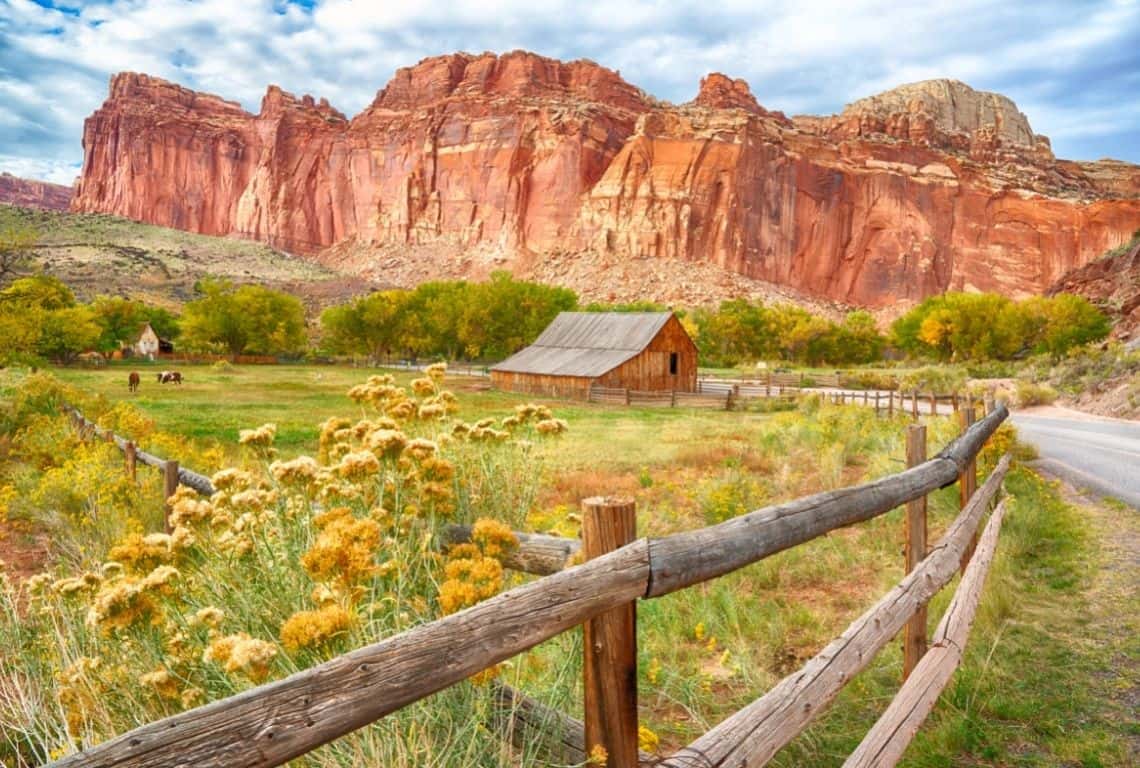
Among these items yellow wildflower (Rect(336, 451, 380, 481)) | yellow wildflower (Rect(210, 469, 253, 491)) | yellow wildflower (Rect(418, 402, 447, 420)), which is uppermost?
yellow wildflower (Rect(418, 402, 447, 420))

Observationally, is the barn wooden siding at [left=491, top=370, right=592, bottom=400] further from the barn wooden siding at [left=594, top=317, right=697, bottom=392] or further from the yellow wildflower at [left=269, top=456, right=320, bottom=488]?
the yellow wildflower at [left=269, top=456, right=320, bottom=488]

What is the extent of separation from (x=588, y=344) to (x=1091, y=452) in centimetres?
2622

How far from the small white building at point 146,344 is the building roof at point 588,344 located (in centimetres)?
4598

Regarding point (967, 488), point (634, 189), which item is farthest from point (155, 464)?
point (634, 189)

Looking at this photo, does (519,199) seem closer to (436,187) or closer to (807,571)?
(436,187)

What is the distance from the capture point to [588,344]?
124ft

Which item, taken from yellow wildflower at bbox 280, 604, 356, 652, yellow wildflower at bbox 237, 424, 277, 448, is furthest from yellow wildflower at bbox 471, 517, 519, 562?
yellow wildflower at bbox 237, 424, 277, 448

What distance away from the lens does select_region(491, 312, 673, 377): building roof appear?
35.2 metres

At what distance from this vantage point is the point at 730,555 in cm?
243

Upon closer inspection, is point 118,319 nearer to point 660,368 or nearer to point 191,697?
point 660,368

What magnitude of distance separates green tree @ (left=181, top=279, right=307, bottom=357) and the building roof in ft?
109

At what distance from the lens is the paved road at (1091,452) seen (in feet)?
34.6

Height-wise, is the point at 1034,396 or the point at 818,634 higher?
the point at 1034,396

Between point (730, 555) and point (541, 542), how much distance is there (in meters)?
0.81
